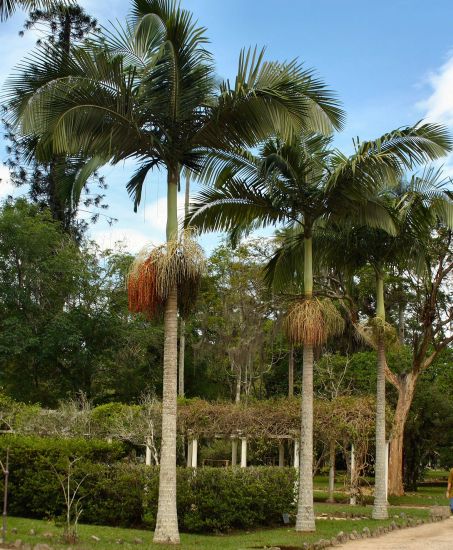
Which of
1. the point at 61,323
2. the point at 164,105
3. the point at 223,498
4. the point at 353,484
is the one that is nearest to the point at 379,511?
the point at 223,498

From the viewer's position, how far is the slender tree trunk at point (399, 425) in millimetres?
27578

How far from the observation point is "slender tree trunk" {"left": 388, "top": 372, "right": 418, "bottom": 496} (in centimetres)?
A: 2758

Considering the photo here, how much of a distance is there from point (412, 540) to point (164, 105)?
30.0 ft

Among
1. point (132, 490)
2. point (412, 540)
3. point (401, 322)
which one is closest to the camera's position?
point (412, 540)

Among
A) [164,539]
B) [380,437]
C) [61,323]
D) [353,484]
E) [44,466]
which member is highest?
[61,323]

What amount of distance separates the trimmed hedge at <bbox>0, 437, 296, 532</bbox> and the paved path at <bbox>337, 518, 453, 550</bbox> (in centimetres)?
241

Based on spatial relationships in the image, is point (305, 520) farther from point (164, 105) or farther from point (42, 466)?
point (164, 105)

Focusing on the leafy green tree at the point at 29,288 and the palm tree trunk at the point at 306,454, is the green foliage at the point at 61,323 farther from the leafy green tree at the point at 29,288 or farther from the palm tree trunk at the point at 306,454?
the palm tree trunk at the point at 306,454

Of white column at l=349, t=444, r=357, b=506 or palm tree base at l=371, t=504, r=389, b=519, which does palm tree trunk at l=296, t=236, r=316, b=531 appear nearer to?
palm tree base at l=371, t=504, r=389, b=519

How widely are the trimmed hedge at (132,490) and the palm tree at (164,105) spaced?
3.05 m

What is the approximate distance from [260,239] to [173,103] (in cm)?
2214

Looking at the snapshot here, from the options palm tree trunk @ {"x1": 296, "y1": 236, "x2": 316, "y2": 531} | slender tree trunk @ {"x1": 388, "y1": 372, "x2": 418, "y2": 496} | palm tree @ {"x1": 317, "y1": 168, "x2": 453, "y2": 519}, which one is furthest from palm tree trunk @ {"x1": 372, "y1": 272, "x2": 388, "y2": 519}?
slender tree trunk @ {"x1": 388, "y1": 372, "x2": 418, "y2": 496}

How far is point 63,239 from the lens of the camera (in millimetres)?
31219

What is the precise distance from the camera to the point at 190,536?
1360cm
